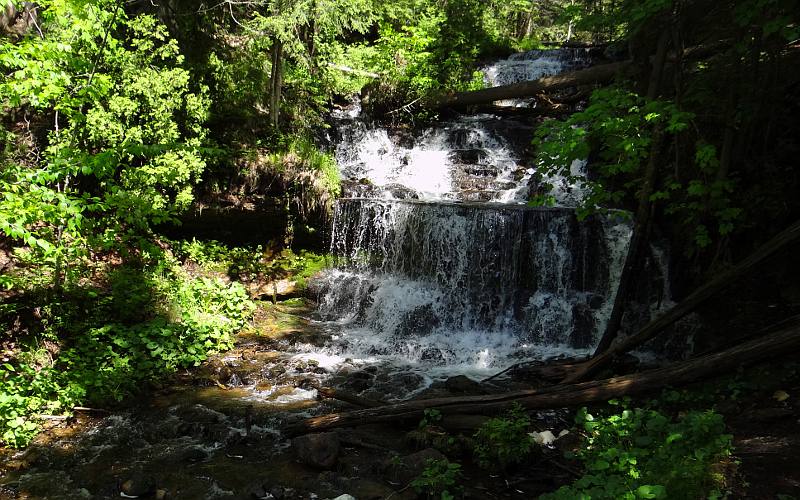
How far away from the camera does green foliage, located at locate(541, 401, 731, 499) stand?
A: 10.3 ft

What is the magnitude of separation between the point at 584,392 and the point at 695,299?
88.6 inches

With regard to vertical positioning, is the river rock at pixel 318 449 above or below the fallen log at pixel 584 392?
below

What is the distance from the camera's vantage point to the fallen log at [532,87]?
48.4 ft

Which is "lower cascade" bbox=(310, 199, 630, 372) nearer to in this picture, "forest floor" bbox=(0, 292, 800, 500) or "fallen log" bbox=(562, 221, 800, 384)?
"fallen log" bbox=(562, 221, 800, 384)

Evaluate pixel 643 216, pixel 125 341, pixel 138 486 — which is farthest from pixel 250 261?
pixel 643 216

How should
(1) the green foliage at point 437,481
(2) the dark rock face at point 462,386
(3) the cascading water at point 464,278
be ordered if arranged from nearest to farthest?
1. (1) the green foliage at point 437,481
2. (2) the dark rock face at point 462,386
3. (3) the cascading water at point 464,278

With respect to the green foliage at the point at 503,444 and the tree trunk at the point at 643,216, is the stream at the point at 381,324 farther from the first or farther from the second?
the tree trunk at the point at 643,216

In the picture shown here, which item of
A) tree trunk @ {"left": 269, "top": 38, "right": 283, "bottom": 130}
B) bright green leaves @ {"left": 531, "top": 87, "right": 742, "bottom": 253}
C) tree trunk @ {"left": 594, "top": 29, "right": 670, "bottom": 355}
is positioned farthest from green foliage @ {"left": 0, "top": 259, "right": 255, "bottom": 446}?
tree trunk @ {"left": 594, "top": 29, "right": 670, "bottom": 355}

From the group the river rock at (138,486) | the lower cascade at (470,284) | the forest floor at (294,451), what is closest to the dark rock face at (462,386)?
the forest floor at (294,451)

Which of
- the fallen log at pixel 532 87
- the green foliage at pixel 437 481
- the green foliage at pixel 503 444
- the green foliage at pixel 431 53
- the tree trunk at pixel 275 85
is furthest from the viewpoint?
the green foliage at pixel 431 53

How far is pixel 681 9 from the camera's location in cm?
647

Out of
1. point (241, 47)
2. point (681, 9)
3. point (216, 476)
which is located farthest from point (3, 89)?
point (681, 9)

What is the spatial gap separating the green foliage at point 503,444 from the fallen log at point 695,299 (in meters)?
1.46

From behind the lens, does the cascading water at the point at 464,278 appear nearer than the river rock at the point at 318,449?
No
